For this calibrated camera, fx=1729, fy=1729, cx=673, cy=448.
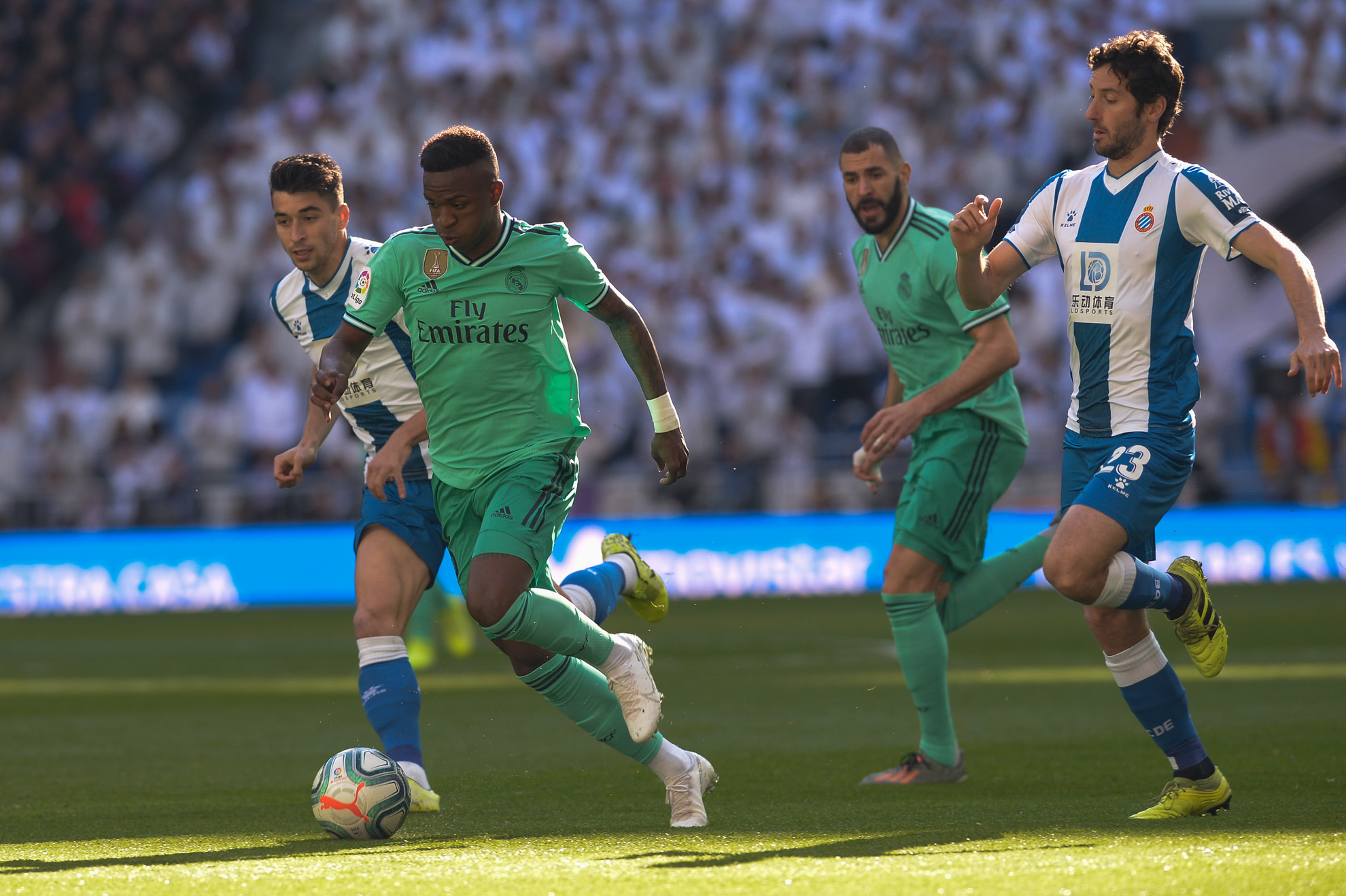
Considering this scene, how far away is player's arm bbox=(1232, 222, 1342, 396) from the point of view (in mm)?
4625

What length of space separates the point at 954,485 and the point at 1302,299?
6.20ft

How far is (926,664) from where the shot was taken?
20.8 feet

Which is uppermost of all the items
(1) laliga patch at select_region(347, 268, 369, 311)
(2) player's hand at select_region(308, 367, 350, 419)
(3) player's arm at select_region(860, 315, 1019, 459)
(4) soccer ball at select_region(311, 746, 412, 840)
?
(1) laliga patch at select_region(347, 268, 369, 311)

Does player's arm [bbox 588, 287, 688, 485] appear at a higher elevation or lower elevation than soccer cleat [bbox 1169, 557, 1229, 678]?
higher

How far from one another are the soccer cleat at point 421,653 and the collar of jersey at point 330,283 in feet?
18.4

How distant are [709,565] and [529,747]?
915cm

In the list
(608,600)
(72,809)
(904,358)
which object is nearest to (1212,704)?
(904,358)

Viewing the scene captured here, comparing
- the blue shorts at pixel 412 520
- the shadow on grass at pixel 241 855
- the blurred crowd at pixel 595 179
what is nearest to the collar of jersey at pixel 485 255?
the blue shorts at pixel 412 520

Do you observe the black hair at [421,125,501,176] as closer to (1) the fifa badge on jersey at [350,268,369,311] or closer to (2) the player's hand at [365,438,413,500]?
(1) the fifa badge on jersey at [350,268,369,311]

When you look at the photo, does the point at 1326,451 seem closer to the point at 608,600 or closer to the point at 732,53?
the point at 732,53

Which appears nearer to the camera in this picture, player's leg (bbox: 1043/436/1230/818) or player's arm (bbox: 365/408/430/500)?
A: player's leg (bbox: 1043/436/1230/818)

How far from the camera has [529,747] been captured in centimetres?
737

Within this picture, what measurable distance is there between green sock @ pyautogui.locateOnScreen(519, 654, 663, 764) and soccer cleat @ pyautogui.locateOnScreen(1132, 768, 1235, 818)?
5.04 feet

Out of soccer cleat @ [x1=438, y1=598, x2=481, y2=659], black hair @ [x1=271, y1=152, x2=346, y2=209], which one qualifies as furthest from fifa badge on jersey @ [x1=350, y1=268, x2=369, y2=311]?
soccer cleat @ [x1=438, y1=598, x2=481, y2=659]
